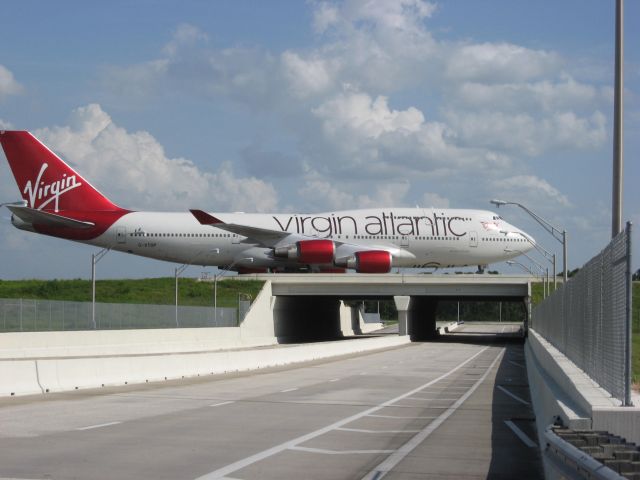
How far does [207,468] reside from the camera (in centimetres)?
1110

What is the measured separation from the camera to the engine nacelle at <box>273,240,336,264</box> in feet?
230

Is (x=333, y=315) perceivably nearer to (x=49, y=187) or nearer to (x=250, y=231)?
(x=250, y=231)

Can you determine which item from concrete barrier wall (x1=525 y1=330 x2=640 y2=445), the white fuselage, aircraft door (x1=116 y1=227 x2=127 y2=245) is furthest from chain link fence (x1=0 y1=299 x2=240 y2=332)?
concrete barrier wall (x1=525 y1=330 x2=640 y2=445)

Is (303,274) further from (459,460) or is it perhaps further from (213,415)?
(459,460)

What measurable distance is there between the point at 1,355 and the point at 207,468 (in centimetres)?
2531

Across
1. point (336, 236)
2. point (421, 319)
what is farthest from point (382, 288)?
point (421, 319)

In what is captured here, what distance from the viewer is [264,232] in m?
70.9

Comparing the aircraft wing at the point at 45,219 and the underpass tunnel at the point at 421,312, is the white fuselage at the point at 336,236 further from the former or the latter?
the underpass tunnel at the point at 421,312

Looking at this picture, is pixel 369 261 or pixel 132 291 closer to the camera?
pixel 369 261

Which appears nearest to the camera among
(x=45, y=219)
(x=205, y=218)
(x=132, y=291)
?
(x=45, y=219)

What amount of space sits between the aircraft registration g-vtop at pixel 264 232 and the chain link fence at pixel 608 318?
54.5m

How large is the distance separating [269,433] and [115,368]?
38.5 ft

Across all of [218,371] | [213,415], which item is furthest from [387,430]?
[218,371]

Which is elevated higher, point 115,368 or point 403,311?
point 115,368
